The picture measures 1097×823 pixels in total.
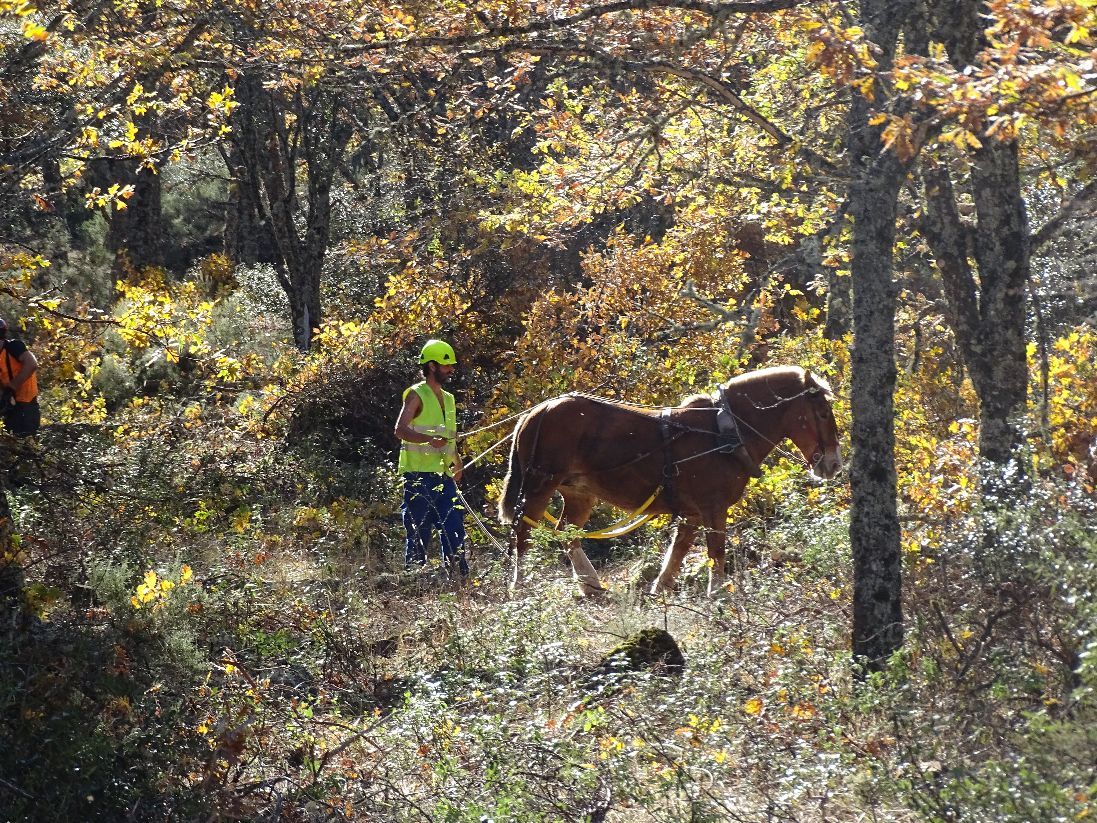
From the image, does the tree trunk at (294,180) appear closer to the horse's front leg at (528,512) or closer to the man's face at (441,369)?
the man's face at (441,369)

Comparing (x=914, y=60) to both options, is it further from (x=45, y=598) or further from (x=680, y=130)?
(x=45, y=598)

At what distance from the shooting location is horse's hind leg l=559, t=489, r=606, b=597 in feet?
31.7

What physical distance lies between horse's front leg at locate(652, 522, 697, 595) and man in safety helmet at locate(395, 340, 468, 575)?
1782 millimetres

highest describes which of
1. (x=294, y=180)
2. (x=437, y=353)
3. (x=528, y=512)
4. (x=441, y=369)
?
(x=294, y=180)

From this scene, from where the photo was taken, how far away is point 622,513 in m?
12.5

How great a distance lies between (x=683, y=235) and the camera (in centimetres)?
1229

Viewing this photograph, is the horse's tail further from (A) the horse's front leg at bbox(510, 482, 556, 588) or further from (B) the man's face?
(B) the man's face

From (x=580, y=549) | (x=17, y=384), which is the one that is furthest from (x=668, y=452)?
(x=17, y=384)

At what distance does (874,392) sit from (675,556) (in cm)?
340

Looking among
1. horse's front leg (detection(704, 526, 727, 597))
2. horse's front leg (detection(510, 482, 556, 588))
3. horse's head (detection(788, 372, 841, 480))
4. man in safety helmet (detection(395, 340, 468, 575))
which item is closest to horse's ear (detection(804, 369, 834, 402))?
horse's head (detection(788, 372, 841, 480))

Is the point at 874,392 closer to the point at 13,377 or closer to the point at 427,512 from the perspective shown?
the point at 427,512

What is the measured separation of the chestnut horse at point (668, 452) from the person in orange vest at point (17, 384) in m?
3.54

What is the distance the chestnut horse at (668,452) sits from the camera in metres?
9.74

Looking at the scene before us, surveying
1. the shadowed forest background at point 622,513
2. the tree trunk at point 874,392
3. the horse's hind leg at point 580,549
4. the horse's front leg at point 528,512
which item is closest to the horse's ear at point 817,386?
the shadowed forest background at point 622,513
